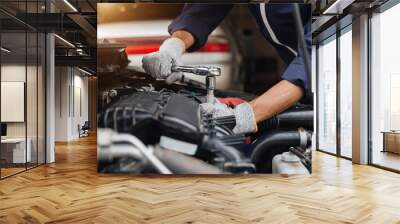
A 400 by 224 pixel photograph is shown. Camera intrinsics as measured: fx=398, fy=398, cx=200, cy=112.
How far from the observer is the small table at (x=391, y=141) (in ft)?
22.3

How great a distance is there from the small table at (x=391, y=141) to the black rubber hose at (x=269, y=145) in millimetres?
1922

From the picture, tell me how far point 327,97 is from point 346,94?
4.46 feet

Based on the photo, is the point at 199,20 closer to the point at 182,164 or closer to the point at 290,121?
the point at 290,121

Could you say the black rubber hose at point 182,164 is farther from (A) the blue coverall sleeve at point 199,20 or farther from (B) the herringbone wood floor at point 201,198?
(A) the blue coverall sleeve at point 199,20

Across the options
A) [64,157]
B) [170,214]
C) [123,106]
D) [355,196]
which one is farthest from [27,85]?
[355,196]

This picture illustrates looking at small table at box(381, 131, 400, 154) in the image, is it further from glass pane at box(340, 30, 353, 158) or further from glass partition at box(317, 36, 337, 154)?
glass partition at box(317, 36, 337, 154)

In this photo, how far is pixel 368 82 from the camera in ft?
25.8

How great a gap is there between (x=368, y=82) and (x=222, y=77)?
3448 millimetres

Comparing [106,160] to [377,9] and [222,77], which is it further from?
[377,9]

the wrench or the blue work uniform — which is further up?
the blue work uniform

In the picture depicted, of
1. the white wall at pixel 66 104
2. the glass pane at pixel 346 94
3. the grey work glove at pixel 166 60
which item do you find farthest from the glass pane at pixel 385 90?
the white wall at pixel 66 104

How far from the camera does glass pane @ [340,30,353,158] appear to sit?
28.2 ft

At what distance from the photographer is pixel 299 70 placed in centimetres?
618

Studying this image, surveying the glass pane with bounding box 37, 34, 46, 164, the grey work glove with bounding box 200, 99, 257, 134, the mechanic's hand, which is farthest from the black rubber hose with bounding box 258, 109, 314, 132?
the glass pane with bounding box 37, 34, 46, 164
